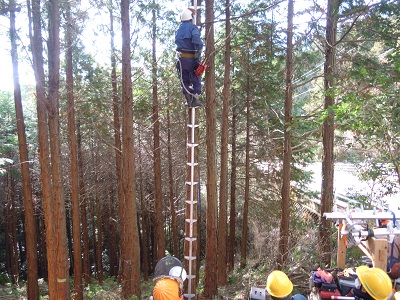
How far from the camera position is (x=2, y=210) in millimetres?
20312

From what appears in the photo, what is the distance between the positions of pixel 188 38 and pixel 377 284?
4.68 metres

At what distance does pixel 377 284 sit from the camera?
13.1 feet

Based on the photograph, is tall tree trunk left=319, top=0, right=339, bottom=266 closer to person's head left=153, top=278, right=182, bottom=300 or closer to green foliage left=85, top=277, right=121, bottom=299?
person's head left=153, top=278, right=182, bottom=300

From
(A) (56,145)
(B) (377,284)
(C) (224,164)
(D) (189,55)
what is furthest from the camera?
(C) (224,164)

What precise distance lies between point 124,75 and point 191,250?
466cm

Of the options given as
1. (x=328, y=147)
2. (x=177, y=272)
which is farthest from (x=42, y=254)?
(x=177, y=272)

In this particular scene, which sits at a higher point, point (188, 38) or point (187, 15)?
point (187, 15)

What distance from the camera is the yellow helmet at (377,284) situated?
13.1 feet

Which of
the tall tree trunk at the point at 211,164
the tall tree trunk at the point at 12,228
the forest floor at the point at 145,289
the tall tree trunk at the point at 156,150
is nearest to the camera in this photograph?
the tall tree trunk at the point at 211,164

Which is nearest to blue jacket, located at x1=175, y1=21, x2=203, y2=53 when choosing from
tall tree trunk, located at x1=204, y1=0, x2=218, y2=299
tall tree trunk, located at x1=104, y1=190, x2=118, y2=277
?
tall tree trunk, located at x1=204, y1=0, x2=218, y2=299

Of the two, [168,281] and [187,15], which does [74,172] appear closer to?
[187,15]

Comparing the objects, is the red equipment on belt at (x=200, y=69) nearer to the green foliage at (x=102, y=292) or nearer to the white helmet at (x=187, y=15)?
the white helmet at (x=187, y=15)

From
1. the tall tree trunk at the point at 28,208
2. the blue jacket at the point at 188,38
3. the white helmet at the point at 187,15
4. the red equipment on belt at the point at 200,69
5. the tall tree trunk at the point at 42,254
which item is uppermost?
the white helmet at the point at 187,15

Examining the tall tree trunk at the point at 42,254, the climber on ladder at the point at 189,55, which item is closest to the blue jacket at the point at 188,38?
the climber on ladder at the point at 189,55
